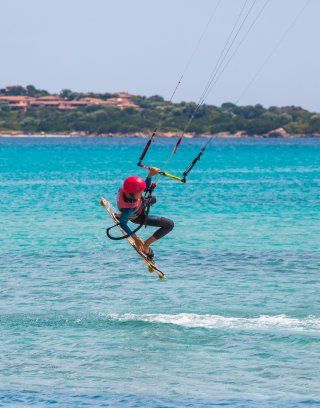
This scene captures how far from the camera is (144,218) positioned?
68.5ft

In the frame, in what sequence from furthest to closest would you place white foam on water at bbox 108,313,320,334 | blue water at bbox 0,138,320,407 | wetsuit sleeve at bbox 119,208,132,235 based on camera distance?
white foam on water at bbox 108,313,320,334
wetsuit sleeve at bbox 119,208,132,235
blue water at bbox 0,138,320,407

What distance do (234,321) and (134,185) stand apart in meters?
4.37

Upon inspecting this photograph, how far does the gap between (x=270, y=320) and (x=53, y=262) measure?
11.2m

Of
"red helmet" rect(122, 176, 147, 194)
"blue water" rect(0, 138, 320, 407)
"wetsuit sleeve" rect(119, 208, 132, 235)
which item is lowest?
"blue water" rect(0, 138, 320, 407)

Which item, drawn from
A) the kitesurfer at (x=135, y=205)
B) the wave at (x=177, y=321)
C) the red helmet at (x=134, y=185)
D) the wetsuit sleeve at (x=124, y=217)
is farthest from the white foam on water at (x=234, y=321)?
the red helmet at (x=134, y=185)

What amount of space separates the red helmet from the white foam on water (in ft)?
12.1

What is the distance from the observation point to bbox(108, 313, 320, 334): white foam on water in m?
21.9

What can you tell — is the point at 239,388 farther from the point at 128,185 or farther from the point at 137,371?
the point at 128,185

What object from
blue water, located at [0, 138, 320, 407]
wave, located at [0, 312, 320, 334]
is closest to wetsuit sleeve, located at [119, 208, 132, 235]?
blue water, located at [0, 138, 320, 407]

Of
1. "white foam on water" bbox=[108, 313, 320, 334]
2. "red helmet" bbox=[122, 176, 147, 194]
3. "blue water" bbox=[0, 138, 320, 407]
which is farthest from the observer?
"white foam on water" bbox=[108, 313, 320, 334]

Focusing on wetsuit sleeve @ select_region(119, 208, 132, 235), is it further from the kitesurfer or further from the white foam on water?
the white foam on water

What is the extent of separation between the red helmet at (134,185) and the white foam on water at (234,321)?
12.1 feet

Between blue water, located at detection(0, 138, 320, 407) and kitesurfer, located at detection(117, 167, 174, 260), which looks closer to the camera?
blue water, located at detection(0, 138, 320, 407)

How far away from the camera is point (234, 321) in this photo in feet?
74.0
